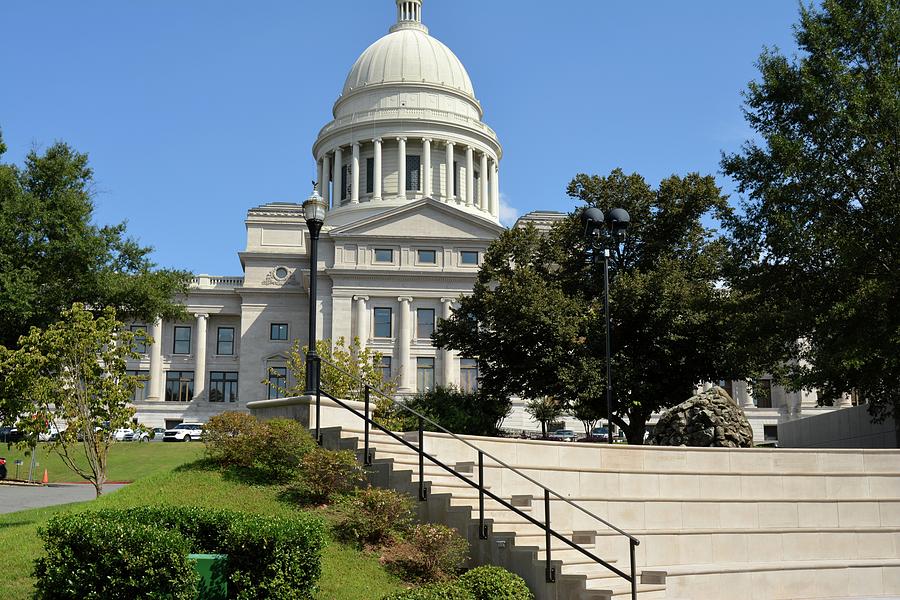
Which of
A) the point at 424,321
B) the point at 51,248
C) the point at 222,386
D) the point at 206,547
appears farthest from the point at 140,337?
the point at 222,386

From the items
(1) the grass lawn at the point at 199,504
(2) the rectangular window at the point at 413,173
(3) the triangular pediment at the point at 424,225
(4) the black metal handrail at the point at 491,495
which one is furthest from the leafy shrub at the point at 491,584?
(2) the rectangular window at the point at 413,173

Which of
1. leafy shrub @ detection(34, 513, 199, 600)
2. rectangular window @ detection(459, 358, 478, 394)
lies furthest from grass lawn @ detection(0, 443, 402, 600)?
rectangular window @ detection(459, 358, 478, 394)

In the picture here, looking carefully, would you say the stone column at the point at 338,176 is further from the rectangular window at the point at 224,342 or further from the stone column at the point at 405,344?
the stone column at the point at 405,344

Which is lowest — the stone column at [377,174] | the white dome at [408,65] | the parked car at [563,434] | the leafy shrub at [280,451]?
the parked car at [563,434]

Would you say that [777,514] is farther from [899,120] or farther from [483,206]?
[483,206]

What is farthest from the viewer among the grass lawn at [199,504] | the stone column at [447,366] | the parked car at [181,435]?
the stone column at [447,366]

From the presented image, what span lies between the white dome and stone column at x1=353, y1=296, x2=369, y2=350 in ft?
91.0

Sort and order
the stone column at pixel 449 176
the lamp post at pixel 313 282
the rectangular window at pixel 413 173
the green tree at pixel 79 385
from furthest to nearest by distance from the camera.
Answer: the rectangular window at pixel 413 173, the stone column at pixel 449 176, the green tree at pixel 79 385, the lamp post at pixel 313 282

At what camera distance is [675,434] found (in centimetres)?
2925

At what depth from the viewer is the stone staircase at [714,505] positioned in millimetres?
15375

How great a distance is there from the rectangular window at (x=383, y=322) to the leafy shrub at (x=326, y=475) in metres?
54.4

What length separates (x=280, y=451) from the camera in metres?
14.6

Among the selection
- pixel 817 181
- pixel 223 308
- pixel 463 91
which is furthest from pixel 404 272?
pixel 817 181

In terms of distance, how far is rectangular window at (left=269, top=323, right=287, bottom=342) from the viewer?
238 feet
